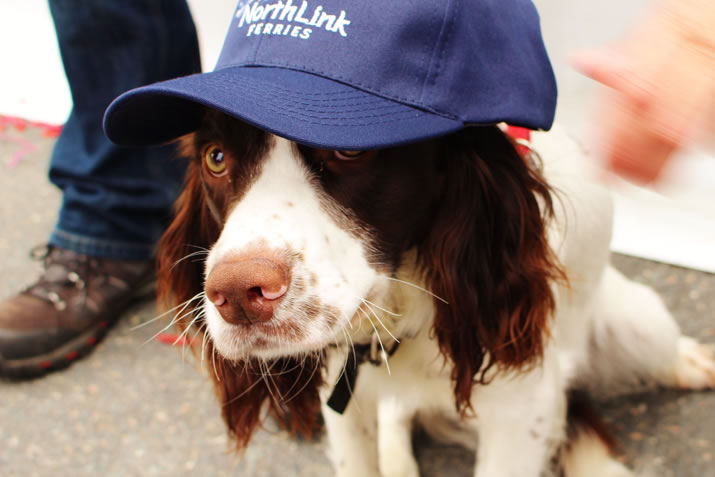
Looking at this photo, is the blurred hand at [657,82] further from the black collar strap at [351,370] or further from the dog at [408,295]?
the black collar strap at [351,370]

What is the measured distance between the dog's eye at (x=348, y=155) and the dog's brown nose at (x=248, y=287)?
0.22m

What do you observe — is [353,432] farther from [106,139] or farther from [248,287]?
[106,139]

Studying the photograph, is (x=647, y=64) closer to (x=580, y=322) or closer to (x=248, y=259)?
(x=248, y=259)

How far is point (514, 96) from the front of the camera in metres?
0.97

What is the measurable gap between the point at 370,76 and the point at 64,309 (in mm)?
1543

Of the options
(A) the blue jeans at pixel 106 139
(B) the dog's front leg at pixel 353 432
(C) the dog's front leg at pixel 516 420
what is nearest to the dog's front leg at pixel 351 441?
(B) the dog's front leg at pixel 353 432

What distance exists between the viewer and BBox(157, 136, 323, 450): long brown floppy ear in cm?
139

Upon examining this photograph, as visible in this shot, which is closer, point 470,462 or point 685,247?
point 470,462

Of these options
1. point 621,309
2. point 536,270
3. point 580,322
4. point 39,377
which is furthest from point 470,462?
point 39,377

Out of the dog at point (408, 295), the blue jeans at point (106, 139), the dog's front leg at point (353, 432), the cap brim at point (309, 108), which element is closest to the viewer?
the cap brim at point (309, 108)

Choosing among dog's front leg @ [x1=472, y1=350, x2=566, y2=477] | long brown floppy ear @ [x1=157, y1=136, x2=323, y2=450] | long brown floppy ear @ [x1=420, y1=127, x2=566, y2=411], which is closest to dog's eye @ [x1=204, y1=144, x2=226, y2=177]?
long brown floppy ear @ [x1=157, y1=136, x2=323, y2=450]

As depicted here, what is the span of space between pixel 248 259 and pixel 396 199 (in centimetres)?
30

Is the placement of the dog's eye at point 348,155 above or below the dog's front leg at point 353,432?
above

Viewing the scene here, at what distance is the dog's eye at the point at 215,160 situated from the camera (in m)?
1.15
